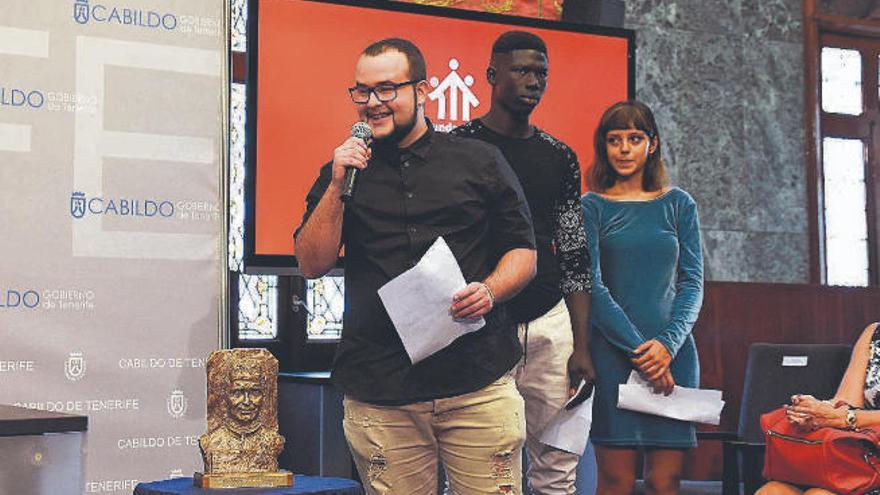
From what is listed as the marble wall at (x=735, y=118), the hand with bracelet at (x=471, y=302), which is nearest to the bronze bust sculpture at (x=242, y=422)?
the hand with bracelet at (x=471, y=302)

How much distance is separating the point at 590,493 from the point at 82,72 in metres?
2.16

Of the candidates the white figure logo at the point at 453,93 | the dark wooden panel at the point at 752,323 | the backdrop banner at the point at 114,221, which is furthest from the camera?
the dark wooden panel at the point at 752,323

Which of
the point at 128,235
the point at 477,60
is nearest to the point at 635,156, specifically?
the point at 477,60

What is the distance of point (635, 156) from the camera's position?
3.44 m

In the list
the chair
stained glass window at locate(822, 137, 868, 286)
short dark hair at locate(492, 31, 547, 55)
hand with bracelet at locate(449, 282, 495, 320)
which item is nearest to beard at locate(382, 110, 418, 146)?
hand with bracelet at locate(449, 282, 495, 320)

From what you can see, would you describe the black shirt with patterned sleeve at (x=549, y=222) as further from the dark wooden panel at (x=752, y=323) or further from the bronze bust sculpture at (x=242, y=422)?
the dark wooden panel at (x=752, y=323)

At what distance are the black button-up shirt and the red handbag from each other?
117 cm

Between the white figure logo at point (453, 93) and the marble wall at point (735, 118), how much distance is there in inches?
119

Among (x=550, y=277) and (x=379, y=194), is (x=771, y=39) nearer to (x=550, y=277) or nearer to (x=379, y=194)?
(x=550, y=277)

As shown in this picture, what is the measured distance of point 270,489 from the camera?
2934 millimetres

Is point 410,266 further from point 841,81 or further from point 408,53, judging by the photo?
point 841,81

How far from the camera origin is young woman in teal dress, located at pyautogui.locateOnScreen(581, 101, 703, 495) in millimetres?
3334

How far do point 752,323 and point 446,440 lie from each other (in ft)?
11.4

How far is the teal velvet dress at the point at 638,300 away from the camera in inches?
131
